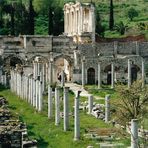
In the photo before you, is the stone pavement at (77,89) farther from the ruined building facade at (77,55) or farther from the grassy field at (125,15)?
the grassy field at (125,15)

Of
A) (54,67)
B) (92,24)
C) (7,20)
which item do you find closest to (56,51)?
(54,67)

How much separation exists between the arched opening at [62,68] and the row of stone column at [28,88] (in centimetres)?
1170

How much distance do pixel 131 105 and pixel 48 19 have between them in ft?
192

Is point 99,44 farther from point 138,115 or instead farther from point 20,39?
point 138,115

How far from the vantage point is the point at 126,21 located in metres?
100

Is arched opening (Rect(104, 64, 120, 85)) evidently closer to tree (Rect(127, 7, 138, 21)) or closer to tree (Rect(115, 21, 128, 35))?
tree (Rect(115, 21, 128, 35))

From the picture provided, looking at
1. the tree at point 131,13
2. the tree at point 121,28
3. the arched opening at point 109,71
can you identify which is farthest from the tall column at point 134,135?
the tree at point 131,13

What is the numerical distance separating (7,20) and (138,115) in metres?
59.9

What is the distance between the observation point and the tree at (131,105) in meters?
33.4

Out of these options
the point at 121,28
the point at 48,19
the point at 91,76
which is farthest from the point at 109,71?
the point at 48,19

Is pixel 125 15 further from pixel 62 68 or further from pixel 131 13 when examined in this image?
pixel 62 68

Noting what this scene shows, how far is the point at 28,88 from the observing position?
4959 cm

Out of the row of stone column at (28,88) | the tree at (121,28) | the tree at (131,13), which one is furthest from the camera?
the tree at (131,13)

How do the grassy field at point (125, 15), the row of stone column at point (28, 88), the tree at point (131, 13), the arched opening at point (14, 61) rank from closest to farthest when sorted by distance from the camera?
the row of stone column at point (28, 88)
the arched opening at point (14, 61)
the grassy field at point (125, 15)
the tree at point (131, 13)
